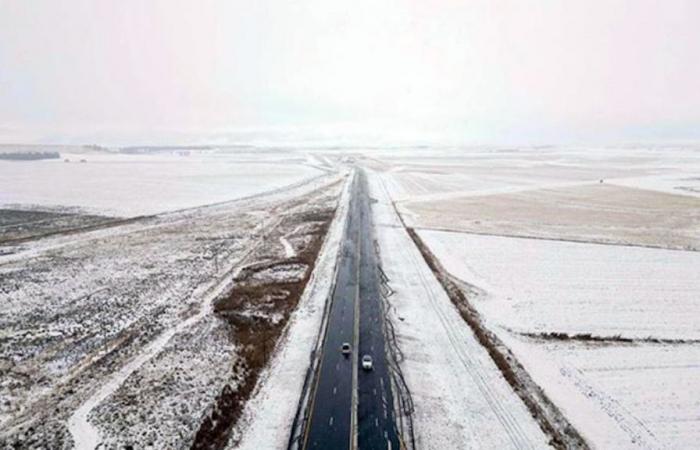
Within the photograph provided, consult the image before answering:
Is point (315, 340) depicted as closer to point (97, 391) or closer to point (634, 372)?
point (97, 391)

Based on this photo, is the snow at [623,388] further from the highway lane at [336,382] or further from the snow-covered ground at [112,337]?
the snow-covered ground at [112,337]

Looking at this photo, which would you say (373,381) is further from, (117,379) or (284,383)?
(117,379)

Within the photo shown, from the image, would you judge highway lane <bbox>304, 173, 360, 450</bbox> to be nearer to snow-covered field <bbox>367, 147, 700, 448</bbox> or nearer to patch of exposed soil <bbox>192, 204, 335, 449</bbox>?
patch of exposed soil <bbox>192, 204, 335, 449</bbox>

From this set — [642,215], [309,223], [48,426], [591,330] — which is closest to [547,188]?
[642,215]

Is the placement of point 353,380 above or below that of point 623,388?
above

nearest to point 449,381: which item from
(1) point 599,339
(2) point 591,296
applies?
(1) point 599,339

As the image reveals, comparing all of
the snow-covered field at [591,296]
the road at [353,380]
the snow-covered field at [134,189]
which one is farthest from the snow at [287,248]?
the snow-covered field at [134,189]
